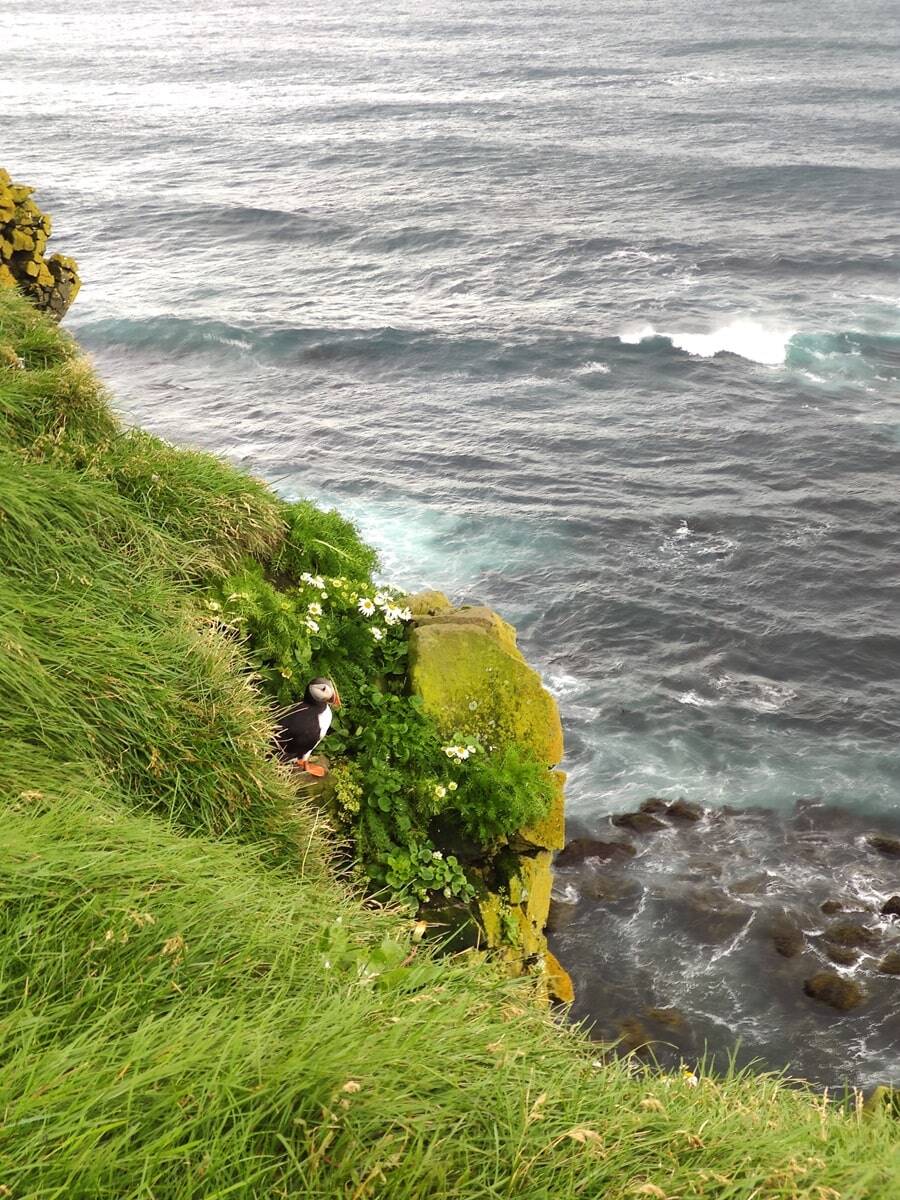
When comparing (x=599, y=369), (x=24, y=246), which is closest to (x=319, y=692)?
(x=24, y=246)

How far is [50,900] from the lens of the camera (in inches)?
201

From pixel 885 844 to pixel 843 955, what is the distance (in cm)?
335

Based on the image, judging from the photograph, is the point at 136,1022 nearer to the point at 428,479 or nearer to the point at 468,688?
the point at 468,688

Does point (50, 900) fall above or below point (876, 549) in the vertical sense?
above

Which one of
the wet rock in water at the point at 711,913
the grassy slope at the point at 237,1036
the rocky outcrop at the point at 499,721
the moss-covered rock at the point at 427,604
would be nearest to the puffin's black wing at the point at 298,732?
the grassy slope at the point at 237,1036

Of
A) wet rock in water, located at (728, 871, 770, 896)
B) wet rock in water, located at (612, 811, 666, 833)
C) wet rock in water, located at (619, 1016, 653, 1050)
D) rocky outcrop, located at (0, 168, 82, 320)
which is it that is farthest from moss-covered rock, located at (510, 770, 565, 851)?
rocky outcrop, located at (0, 168, 82, 320)

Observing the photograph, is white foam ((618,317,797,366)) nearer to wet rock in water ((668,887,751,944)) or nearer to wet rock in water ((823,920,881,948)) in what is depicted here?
wet rock in water ((668,887,751,944))

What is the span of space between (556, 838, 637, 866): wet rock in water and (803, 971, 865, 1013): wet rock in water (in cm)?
422

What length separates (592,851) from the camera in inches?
842

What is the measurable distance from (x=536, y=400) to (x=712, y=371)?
7274mm

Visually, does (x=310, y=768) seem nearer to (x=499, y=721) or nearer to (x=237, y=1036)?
(x=499, y=721)

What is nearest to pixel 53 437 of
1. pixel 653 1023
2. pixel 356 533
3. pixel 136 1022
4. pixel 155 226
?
pixel 356 533

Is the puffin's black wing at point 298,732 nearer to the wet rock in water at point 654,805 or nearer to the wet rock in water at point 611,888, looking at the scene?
the wet rock in water at point 611,888

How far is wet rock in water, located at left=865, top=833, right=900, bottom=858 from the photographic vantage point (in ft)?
70.2
